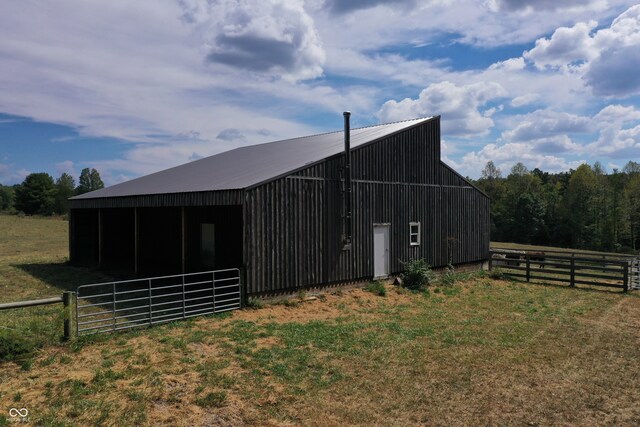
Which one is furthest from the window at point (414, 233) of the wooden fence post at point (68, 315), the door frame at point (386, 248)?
the wooden fence post at point (68, 315)

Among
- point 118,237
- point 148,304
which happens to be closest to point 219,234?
point 148,304

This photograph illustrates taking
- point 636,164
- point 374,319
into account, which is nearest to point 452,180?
point 374,319

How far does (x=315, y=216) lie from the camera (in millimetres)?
13344

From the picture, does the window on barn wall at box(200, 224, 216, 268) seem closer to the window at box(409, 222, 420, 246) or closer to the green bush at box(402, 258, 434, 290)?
the green bush at box(402, 258, 434, 290)

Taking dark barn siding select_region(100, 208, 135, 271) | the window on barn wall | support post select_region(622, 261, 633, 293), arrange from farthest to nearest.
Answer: dark barn siding select_region(100, 208, 135, 271) → the window on barn wall → support post select_region(622, 261, 633, 293)

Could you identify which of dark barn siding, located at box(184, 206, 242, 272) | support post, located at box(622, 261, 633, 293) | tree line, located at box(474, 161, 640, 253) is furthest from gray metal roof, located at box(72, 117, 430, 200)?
tree line, located at box(474, 161, 640, 253)

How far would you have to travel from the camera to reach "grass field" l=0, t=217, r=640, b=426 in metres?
5.81

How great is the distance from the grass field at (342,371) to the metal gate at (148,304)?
1.39 ft

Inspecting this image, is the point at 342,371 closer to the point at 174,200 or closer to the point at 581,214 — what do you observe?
the point at 174,200

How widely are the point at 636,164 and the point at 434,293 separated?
6345 centimetres

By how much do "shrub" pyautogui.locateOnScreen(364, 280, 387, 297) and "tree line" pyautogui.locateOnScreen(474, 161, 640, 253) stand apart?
1901 inches

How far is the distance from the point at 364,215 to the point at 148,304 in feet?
23.9

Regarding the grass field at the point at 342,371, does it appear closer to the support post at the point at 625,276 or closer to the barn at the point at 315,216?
the barn at the point at 315,216

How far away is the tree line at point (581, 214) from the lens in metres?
53.9
